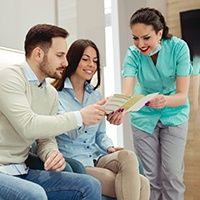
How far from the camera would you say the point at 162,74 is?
7.79 ft

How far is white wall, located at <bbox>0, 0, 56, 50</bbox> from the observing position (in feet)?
7.75

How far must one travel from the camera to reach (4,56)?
6.82 ft

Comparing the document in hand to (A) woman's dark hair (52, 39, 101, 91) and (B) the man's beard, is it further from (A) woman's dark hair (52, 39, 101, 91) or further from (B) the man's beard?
(A) woman's dark hair (52, 39, 101, 91)

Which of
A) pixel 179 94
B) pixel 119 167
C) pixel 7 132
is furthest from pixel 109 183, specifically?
pixel 179 94

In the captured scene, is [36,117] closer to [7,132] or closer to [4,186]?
[7,132]

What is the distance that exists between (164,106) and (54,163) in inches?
39.8

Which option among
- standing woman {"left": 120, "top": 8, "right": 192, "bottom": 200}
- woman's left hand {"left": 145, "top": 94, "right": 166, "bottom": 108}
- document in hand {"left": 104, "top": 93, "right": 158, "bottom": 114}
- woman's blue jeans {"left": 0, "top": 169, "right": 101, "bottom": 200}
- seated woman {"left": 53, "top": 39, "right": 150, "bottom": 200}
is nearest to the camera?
woman's blue jeans {"left": 0, "top": 169, "right": 101, "bottom": 200}

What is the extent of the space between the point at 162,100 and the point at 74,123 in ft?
2.81

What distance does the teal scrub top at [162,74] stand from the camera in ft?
7.75

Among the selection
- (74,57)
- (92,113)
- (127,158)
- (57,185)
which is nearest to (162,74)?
(74,57)

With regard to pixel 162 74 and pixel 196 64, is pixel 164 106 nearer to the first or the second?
pixel 162 74

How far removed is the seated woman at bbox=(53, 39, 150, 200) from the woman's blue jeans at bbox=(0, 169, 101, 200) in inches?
13.4

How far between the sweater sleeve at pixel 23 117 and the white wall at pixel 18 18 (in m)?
0.90

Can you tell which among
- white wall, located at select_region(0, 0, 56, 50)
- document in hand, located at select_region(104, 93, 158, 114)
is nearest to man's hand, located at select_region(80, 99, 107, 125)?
document in hand, located at select_region(104, 93, 158, 114)
